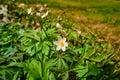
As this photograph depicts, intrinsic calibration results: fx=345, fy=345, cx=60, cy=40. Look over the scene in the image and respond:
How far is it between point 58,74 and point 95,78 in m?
0.34

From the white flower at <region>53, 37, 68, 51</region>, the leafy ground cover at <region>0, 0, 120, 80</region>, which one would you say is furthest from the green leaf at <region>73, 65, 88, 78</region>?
the white flower at <region>53, 37, 68, 51</region>

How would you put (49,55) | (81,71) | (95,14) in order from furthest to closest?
(95,14), (49,55), (81,71)

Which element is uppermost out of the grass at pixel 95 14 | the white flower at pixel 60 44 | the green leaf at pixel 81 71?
the white flower at pixel 60 44

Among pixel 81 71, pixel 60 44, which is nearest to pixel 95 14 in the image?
pixel 60 44

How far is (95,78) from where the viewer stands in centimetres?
266

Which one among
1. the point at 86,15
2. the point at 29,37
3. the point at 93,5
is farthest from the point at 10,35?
the point at 93,5

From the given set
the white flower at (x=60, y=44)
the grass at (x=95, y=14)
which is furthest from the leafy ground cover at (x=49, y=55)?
the grass at (x=95, y=14)

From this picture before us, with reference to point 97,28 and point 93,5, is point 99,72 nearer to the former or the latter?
point 97,28

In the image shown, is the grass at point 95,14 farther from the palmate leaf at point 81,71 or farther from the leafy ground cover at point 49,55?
the palmate leaf at point 81,71

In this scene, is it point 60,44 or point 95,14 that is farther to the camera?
point 95,14

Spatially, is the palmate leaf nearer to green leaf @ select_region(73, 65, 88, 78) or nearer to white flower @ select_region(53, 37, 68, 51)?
green leaf @ select_region(73, 65, 88, 78)

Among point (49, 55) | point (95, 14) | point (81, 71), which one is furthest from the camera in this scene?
point (95, 14)

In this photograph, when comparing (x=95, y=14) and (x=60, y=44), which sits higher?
(x=60, y=44)

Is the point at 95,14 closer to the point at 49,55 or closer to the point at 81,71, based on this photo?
the point at 49,55
